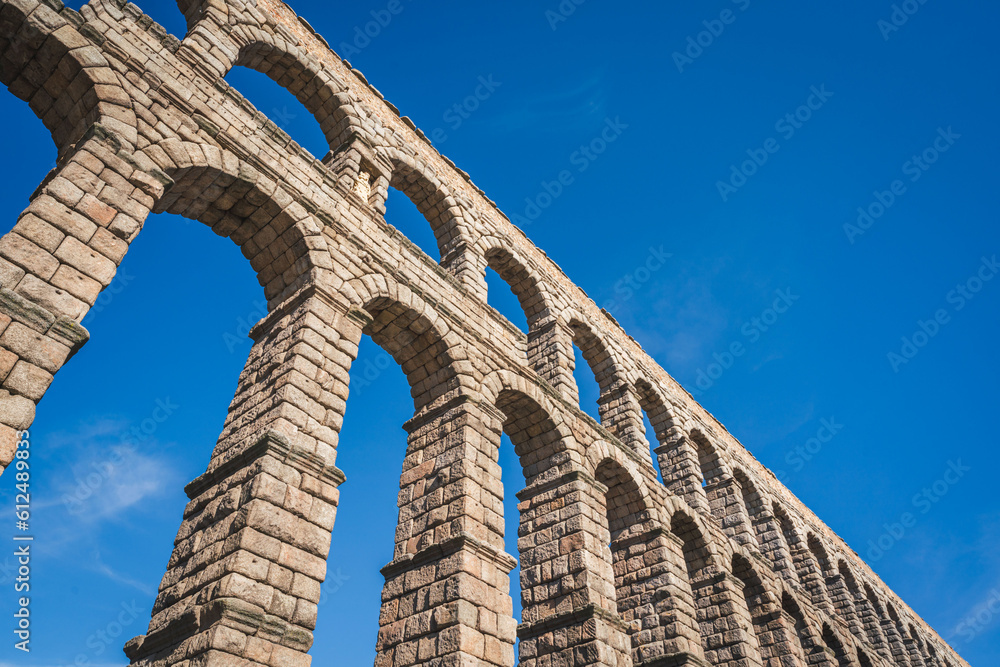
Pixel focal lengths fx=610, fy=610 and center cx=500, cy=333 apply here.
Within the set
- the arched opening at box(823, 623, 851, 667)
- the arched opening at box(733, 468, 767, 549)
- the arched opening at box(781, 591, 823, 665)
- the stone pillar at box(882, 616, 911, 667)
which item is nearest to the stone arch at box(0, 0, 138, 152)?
the arched opening at box(781, 591, 823, 665)

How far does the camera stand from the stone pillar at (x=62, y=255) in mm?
4938

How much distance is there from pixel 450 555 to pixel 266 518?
2.58 meters

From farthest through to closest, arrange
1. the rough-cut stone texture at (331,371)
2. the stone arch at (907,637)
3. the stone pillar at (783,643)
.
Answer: the stone arch at (907,637) → the stone pillar at (783,643) → the rough-cut stone texture at (331,371)

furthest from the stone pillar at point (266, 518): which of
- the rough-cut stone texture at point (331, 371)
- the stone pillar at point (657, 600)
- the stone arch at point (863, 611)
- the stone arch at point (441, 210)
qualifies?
the stone arch at point (863, 611)

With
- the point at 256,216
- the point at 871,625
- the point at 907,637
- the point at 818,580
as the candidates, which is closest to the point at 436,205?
the point at 256,216

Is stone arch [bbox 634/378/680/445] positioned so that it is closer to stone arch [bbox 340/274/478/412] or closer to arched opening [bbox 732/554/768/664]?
arched opening [bbox 732/554/768/664]

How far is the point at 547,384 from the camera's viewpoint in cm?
1136

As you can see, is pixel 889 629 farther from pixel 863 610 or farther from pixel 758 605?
pixel 758 605

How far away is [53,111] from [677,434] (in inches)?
599

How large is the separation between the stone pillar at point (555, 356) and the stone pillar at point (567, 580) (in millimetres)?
2111

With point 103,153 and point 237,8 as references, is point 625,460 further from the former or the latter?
point 237,8

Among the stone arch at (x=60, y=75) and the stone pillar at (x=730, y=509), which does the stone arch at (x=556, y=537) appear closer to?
the stone arch at (x=60, y=75)

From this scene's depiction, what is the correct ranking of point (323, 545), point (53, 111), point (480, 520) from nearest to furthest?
point (323, 545)
point (53, 111)
point (480, 520)

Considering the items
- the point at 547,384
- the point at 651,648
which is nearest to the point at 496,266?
the point at 547,384
